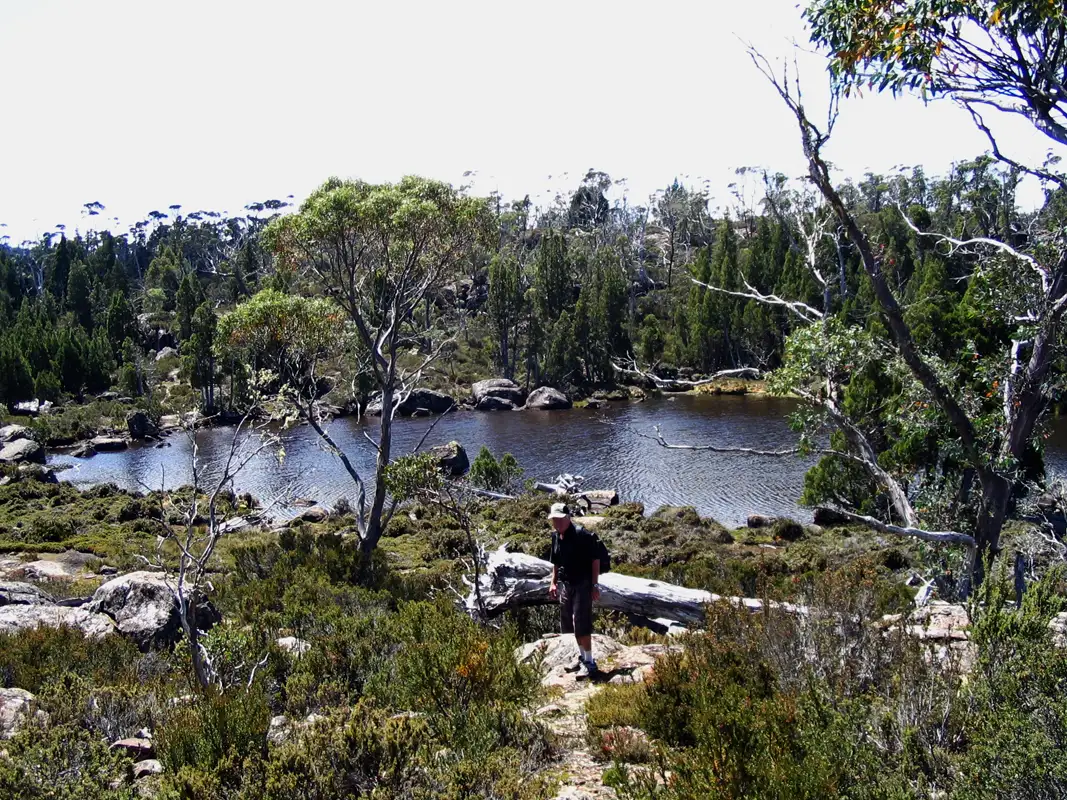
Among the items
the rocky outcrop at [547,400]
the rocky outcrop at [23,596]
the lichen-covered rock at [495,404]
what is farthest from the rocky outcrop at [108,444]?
the rocky outcrop at [23,596]

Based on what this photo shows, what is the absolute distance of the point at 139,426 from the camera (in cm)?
5178

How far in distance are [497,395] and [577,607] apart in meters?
52.0

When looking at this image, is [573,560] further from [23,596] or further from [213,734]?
[23,596]

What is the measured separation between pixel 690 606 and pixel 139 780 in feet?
21.5

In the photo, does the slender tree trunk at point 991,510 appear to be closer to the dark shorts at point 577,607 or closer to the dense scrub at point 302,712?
the dark shorts at point 577,607

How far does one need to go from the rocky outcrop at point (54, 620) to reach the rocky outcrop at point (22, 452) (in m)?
35.4

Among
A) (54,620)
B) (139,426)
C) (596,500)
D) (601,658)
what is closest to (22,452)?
(139,426)

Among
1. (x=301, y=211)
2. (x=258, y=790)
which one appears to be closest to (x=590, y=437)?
(x=301, y=211)

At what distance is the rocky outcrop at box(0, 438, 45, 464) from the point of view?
40906 millimetres

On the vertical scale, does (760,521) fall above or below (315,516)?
above

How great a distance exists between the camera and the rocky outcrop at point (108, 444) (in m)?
48.1

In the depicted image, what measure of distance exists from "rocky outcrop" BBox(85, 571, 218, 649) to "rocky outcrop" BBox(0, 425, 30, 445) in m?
41.5

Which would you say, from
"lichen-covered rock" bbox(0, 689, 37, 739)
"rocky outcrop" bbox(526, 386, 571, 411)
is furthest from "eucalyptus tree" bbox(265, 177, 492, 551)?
"rocky outcrop" bbox(526, 386, 571, 411)

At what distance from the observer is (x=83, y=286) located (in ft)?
266
